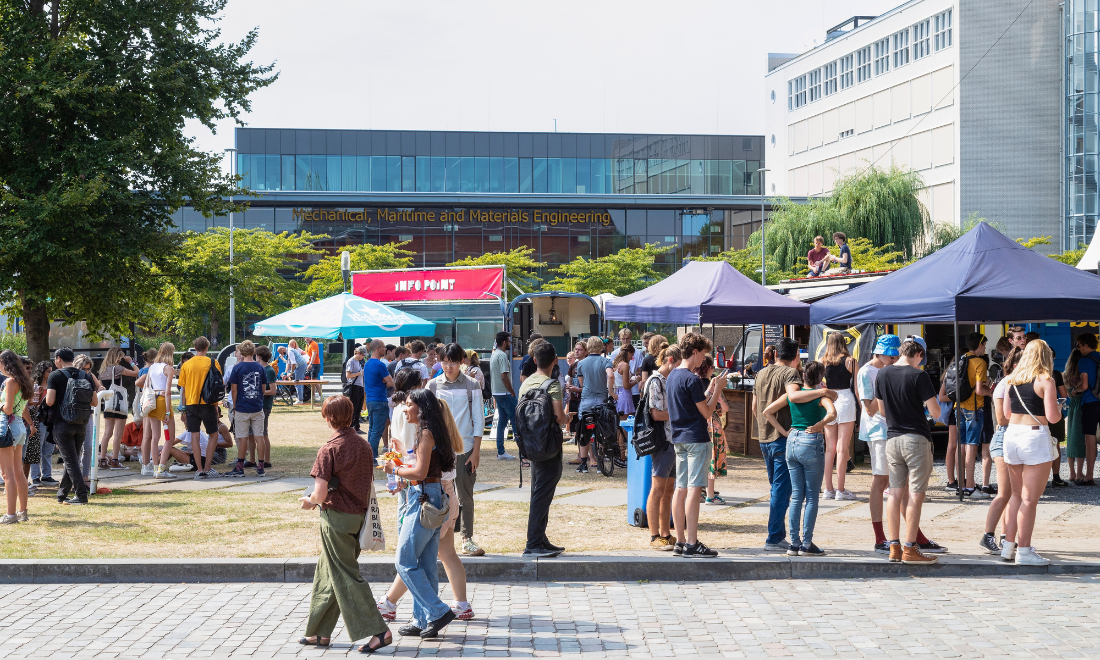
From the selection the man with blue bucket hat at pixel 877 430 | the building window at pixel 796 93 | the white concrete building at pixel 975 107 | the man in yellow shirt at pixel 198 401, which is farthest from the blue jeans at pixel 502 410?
the building window at pixel 796 93

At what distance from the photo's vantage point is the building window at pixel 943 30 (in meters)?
62.5

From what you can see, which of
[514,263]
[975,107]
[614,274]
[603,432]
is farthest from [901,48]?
[603,432]

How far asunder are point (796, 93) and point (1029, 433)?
74367 millimetres

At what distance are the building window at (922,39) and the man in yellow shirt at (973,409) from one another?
59.0 meters

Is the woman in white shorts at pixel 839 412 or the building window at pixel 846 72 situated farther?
the building window at pixel 846 72

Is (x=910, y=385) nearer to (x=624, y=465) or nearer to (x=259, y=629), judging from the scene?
(x=259, y=629)

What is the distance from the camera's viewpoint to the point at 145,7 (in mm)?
15477

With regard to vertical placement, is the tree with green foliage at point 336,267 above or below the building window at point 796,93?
below

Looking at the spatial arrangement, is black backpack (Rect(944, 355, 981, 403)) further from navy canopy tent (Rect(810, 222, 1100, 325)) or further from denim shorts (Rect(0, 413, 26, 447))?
denim shorts (Rect(0, 413, 26, 447))

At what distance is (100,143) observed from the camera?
48.2 ft

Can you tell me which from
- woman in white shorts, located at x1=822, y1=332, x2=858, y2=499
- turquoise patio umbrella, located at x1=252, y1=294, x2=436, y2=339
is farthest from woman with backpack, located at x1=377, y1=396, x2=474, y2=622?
turquoise patio umbrella, located at x1=252, y1=294, x2=436, y2=339

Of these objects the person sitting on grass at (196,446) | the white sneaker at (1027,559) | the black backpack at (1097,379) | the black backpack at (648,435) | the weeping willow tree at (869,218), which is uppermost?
the weeping willow tree at (869,218)

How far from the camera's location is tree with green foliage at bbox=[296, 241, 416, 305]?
1833 inches

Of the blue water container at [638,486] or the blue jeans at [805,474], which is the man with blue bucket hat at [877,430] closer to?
the blue jeans at [805,474]
